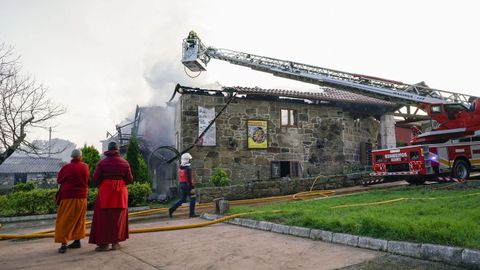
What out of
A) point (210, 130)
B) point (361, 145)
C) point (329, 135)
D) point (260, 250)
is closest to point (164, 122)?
point (210, 130)

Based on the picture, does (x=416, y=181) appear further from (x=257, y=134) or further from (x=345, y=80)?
(x=257, y=134)

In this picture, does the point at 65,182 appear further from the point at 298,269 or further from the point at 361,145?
the point at 361,145

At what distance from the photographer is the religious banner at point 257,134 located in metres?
16.6

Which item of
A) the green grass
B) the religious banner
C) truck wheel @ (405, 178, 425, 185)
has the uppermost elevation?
the religious banner

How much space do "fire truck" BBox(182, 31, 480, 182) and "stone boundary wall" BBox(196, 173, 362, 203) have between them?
232cm

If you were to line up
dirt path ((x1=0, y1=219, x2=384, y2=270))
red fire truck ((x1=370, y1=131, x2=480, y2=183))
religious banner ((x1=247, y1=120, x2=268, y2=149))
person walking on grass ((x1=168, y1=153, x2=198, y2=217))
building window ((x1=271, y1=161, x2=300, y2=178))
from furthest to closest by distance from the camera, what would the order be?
building window ((x1=271, y1=161, x2=300, y2=178)) < religious banner ((x1=247, y1=120, x2=268, y2=149)) < red fire truck ((x1=370, y1=131, x2=480, y2=183)) < person walking on grass ((x1=168, y1=153, x2=198, y2=217)) < dirt path ((x1=0, y1=219, x2=384, y2=270))

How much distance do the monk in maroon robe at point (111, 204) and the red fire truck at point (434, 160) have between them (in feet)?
34.4

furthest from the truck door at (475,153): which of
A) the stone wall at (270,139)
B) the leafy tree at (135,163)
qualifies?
the leafy tree at (135,163)

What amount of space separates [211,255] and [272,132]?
12.9 m

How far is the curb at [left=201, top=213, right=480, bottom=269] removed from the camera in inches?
141

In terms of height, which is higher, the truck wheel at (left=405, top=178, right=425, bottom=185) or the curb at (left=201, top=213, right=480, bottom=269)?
the truck wheel at (left=405, top=178, right=425, bottom=185)

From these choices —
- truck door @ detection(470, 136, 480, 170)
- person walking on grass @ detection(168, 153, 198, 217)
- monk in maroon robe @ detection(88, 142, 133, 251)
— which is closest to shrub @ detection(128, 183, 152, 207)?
person walking on grass @ detection(168, 153, 198, 217)

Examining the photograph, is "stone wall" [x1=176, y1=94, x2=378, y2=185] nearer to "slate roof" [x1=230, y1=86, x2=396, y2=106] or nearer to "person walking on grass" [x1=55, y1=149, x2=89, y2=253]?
"slate roof" [x1=230, y1=86, x2=396, y2=106]

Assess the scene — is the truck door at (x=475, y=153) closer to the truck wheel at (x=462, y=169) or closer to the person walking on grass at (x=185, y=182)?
the truck wheel at (x=462, y=169)
